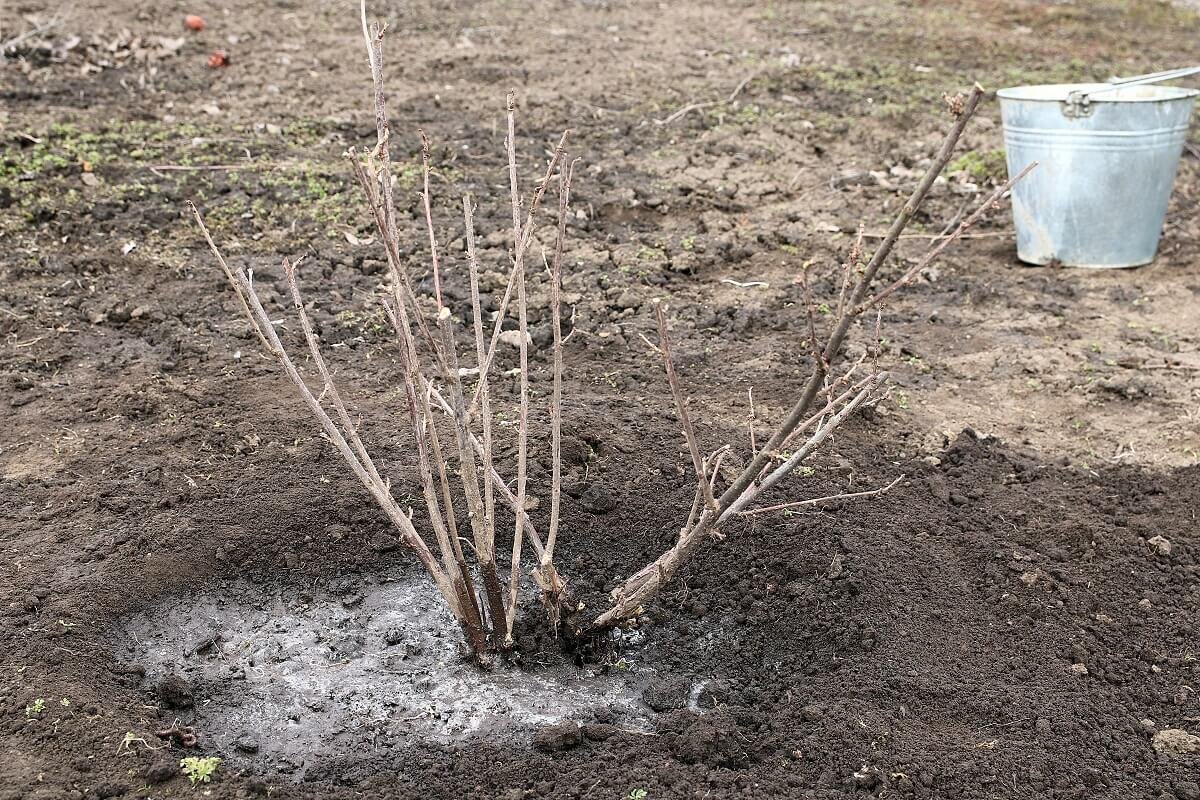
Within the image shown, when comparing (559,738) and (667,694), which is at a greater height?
(559,738)

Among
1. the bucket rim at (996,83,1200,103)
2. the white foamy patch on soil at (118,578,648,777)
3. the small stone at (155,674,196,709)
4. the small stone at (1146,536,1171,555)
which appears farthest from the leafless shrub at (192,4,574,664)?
the bucket rim at (996,83,1200,103)

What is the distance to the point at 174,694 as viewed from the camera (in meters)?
2.74

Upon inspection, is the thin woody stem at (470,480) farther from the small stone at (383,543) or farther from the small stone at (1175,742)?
the small stone at (1175,742)

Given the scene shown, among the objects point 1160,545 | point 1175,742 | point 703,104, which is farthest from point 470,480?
point 703,104

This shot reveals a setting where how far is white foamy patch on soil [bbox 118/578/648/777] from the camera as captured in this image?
107 inches

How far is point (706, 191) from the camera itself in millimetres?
6125

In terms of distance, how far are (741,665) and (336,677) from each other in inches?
41.3

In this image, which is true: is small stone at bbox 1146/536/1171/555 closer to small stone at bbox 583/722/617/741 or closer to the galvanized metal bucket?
small stone at bbox 583/722/617/741

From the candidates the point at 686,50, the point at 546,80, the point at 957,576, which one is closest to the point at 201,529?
the point at 957,576

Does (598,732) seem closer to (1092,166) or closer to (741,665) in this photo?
(741,665)

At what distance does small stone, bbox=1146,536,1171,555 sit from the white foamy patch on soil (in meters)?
1.58

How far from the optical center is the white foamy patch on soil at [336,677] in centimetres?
271

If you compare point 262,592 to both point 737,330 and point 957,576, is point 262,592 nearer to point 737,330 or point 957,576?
point 957,576

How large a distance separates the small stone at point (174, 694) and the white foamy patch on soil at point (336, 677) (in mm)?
20
